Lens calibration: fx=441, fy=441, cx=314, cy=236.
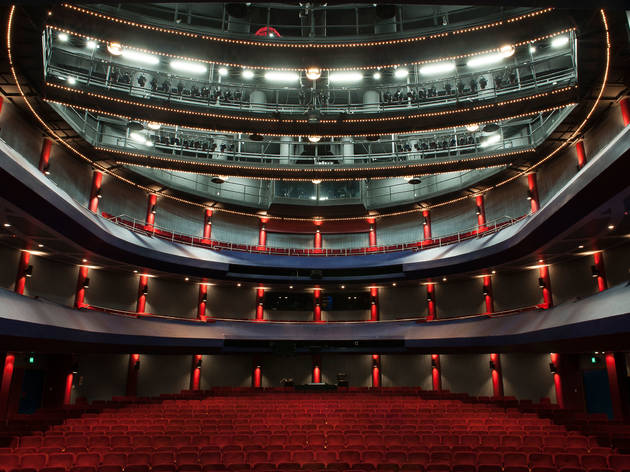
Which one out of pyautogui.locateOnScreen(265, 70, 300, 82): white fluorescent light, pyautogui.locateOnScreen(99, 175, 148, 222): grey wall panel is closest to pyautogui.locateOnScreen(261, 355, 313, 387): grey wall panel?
pyautogui.locateOnScreen(99, 175, 148, 222): grey wall panel

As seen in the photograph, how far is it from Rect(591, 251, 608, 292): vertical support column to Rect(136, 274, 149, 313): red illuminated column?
2292cm

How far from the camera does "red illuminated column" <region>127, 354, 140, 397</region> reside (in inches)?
920

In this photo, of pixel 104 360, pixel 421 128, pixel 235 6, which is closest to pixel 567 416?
pixel 421 128

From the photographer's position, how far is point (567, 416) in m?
14.8

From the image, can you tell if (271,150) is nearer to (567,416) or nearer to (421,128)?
(421,128)

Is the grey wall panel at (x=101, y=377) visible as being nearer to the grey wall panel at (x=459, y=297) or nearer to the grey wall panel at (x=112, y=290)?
the grey wall panel at (x=112, y=290)

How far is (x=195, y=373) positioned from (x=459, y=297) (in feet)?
54.0

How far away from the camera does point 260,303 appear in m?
28.3

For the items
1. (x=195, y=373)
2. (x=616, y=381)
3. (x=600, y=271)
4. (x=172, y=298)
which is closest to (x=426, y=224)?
(x=600, y=271)

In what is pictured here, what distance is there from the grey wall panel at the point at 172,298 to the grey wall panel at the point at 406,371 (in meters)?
12.3

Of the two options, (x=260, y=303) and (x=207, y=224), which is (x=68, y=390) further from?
(x=207, y=224)

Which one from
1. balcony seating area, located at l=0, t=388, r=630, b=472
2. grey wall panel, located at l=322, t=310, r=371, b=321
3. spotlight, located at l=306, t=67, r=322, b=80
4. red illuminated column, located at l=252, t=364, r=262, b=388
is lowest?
balcony seating area, located at l=0, t=388, r=630, b=472

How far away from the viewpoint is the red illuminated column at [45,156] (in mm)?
20027

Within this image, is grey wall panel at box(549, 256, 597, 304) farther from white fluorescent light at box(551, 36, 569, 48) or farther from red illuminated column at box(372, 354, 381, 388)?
red illuminated column at box(372, 354, 381, 388)
